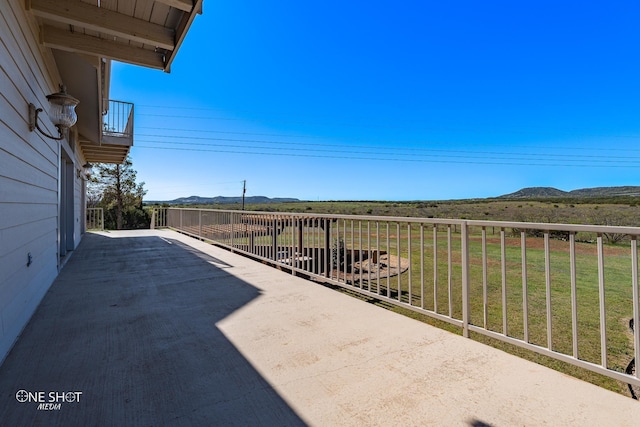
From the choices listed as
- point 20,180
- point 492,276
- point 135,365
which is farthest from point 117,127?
point 492,276

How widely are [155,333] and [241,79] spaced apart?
1456cm

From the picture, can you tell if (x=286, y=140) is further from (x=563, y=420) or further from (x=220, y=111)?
(x=563, y=420)

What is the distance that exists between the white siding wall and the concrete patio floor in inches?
10.5

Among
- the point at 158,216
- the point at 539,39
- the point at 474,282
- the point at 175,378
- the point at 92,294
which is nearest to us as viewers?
the point at 175,378

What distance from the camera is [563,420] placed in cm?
127

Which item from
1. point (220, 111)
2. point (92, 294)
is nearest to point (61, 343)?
point (92, 294)

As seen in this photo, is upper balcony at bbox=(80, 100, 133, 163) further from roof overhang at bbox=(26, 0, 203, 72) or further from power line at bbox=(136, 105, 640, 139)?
power line at bbox=(136, 105, 640, 139)

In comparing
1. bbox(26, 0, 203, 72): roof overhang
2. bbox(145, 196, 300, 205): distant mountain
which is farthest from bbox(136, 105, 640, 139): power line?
bbox(26, 0, 203, 72): roof overhang

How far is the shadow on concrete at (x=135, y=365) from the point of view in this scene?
1314mm

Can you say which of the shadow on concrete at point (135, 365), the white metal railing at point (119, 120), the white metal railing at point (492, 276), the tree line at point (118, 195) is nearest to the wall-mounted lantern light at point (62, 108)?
the shadow on concrete at point (135, 365)

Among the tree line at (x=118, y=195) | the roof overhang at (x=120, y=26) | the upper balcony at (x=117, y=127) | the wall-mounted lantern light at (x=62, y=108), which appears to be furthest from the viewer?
the tree line at (x=118, y=195)

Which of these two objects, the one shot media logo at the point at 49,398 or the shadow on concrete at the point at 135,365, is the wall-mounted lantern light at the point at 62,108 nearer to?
the shadow on concrete at the point at 135,365

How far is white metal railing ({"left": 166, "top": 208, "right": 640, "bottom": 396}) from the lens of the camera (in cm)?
167

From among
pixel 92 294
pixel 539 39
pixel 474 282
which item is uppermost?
pixel 539 39
